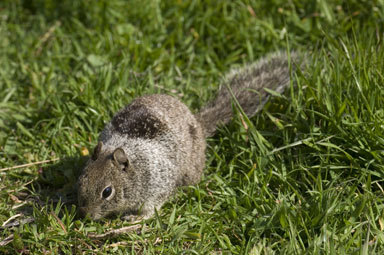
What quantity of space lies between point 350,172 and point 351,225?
0.59 meters

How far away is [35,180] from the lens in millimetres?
4473

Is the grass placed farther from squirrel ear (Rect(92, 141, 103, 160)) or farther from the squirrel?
squirrel ear (Rect(92, 141, 103, 160))

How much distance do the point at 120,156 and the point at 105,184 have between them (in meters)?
0.25

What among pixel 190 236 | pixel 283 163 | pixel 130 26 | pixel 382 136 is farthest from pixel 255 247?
pixel 130 26

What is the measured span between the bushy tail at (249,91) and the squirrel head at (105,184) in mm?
1096

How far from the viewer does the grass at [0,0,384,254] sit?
365 cm

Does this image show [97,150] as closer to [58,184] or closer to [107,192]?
[107,192]

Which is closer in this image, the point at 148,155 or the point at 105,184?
the point at 105,184

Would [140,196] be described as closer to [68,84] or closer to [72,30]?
[68,84]

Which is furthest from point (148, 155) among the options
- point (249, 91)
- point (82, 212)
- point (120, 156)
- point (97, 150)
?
point (249, 91)

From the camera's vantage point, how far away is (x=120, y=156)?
3.90 meters

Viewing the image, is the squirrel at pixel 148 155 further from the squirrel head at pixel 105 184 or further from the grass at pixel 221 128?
the grass at pixel 221 128

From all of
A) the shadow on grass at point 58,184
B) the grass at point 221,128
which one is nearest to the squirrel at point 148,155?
the grass at point 221,128

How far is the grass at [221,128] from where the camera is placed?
365cm
